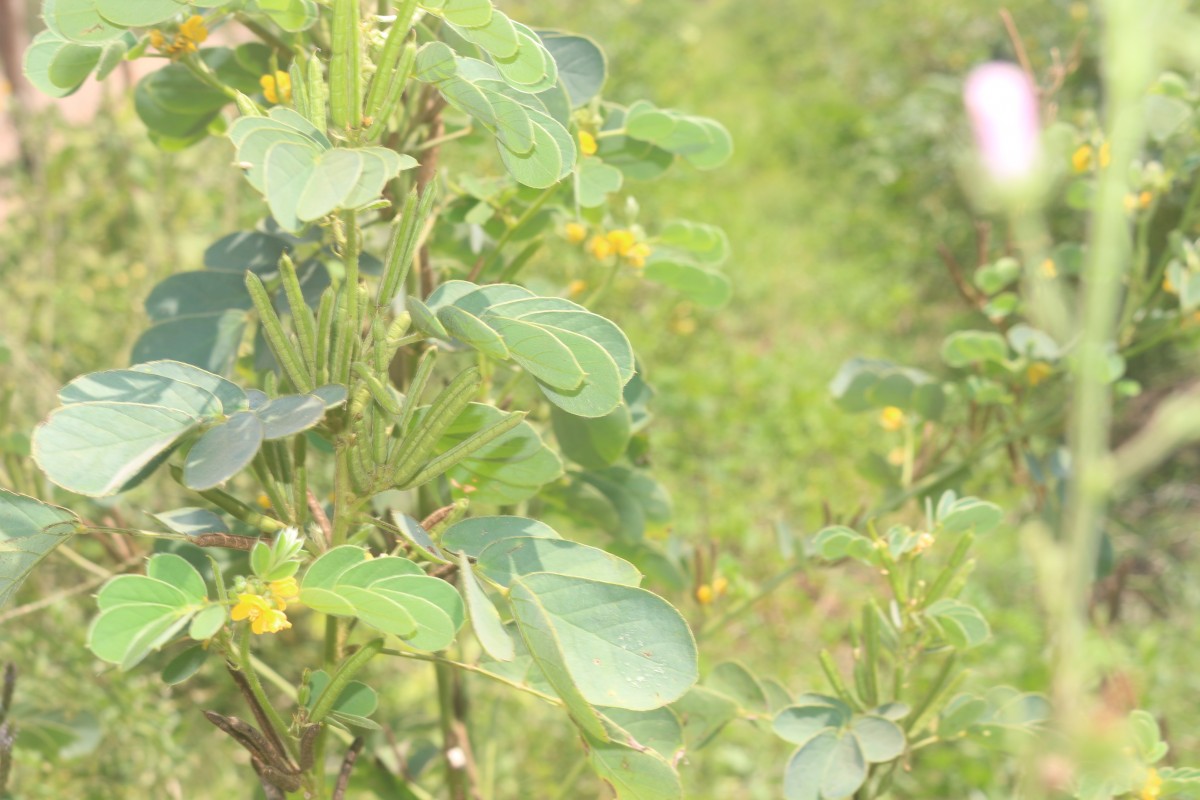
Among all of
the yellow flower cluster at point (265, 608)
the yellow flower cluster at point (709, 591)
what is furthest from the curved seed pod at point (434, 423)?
the yellow flower cluster at point (709, 591)

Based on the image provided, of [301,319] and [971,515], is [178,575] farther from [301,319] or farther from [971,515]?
[971,515]

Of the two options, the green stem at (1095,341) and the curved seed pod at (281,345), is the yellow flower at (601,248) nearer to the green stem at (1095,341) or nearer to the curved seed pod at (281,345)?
the curved seed pod at (281,345)

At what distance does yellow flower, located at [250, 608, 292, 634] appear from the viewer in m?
0.57

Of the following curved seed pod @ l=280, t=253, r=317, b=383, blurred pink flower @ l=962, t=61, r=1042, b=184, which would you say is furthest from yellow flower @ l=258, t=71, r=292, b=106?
blurred pink flower @ l=962, t=61, r=1042, b=184

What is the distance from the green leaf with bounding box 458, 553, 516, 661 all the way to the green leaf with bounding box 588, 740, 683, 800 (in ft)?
0.47

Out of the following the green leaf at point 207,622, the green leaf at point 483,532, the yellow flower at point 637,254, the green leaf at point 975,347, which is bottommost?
the green leaf at point 207,622

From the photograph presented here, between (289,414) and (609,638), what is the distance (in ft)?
0.76

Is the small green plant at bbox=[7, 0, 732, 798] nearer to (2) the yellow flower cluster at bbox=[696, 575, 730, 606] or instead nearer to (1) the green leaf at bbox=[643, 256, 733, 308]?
(1) the green leaf at bbox=[643, 256, 733, 308]

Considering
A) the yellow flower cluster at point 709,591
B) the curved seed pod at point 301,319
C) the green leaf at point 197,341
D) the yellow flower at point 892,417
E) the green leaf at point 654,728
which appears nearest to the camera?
the curved seed pod at point 301,319

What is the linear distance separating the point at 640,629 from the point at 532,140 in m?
0.31

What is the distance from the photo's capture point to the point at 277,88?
807 mm

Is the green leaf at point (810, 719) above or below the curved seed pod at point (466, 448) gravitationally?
below

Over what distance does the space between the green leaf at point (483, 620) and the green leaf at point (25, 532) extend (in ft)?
0.81

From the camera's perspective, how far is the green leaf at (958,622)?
32.2 inches
